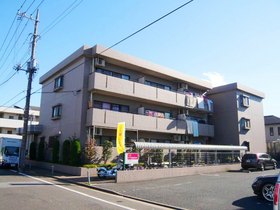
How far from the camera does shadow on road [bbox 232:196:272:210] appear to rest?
32.8 ft

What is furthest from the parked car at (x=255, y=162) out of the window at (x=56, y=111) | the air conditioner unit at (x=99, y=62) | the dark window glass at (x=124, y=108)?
the window at (x=56, y=111)

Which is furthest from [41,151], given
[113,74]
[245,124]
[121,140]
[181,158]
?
[245,124]

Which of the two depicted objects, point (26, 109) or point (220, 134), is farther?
point (220, 134)

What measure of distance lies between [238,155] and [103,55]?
16640mm

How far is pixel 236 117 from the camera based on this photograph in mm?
31234

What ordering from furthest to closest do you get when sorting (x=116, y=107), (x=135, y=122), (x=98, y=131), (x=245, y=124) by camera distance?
(x=245, y=124) < (x=116, y=107) < (x=135, y=122) < (x=98, y=131)

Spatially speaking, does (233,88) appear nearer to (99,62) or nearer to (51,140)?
(99,62)

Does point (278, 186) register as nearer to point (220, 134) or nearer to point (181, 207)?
point (181, 207)

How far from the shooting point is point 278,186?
4.72 metres

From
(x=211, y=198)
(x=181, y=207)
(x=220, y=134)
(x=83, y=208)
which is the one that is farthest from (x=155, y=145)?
(x=220, y=134)

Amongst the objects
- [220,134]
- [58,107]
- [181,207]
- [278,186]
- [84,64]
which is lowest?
[181,207]

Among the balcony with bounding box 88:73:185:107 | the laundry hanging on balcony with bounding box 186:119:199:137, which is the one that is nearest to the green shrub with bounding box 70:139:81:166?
the balcony with bounding box 88:73:185:107

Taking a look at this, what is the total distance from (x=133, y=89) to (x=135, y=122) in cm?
285

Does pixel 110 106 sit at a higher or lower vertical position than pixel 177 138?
higher
